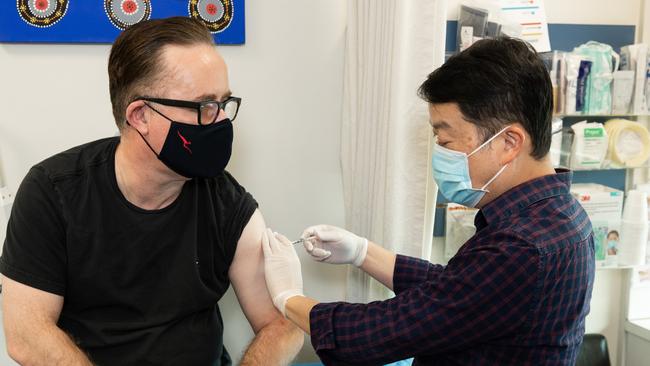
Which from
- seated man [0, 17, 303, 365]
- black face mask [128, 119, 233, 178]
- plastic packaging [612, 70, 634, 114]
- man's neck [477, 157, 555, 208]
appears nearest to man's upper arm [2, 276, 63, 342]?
seated man [0, 17, 303, 365]

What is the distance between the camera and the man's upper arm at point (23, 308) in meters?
1.19

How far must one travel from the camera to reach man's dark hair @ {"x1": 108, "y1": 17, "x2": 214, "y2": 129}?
1166 millimetres

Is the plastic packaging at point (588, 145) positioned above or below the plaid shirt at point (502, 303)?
above

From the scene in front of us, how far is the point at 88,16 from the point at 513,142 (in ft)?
4.28

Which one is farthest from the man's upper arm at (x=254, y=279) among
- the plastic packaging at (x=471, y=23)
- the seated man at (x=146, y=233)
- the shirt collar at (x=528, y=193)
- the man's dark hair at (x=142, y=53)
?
the plastic packaging at (x=471, y=23)

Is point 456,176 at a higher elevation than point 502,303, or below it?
higher

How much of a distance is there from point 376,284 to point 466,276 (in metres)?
0.73

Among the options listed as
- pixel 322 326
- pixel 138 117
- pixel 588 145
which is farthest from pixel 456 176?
pixel 588 145

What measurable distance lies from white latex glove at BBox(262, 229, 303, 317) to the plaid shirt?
22cm

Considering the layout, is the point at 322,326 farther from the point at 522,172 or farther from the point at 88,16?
the point at 88,16

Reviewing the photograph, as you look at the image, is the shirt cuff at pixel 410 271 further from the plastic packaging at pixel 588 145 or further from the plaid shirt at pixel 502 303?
the plastic packaging at pixel 588 145

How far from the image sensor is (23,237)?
1210mm

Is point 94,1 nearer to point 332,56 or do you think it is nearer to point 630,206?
point 332,56

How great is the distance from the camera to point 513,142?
111 centimetres
